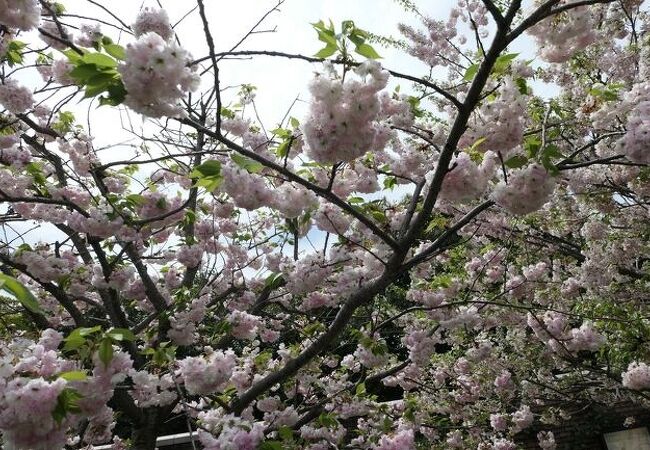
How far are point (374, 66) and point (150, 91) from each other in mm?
936

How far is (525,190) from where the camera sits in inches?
94.4

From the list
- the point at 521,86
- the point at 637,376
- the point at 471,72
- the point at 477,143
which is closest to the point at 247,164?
the point at 477,143

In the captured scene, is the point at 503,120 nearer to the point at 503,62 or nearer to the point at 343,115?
the point at 503,62

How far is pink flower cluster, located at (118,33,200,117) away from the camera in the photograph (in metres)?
1.78

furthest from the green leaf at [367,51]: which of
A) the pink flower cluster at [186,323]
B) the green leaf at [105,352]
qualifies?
the pink flower cluster at [186,323]

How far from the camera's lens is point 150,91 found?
184cm

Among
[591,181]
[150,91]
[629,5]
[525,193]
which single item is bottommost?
[525,193]

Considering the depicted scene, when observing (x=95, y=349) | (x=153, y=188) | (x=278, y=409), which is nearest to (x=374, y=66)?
(x=95, y=349)

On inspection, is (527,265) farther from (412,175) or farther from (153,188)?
(153,188)

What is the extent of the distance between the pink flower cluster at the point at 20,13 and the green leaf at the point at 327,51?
124 centimetres

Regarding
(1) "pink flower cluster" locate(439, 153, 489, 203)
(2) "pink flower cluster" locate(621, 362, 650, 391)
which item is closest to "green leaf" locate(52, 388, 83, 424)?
(1) "pink flower cluster" locate(439, 153, 489, 203)

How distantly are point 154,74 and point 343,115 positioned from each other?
2.63ft

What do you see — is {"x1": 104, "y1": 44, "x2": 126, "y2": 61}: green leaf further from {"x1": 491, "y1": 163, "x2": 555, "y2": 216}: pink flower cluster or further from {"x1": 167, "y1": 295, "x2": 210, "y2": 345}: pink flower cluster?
{"x1": 167, "y1": 295, "x2": 210, "y2": 345}: pink flower cluster

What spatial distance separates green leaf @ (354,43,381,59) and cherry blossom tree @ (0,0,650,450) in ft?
0.06
